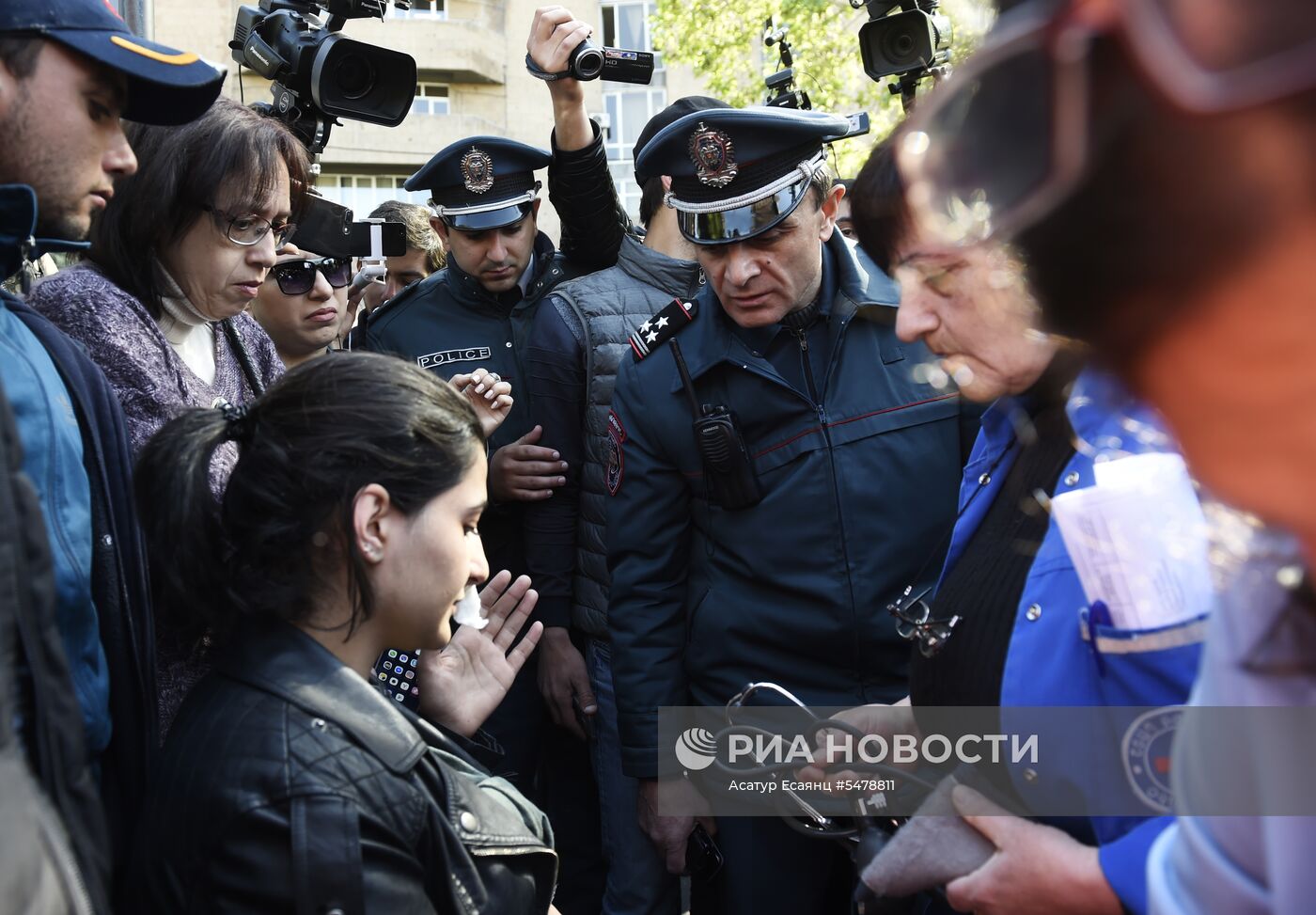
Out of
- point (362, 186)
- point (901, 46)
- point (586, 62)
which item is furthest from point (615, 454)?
point (362, 186)

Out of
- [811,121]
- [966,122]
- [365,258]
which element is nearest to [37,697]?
[966,122]

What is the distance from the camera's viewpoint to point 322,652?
182cm

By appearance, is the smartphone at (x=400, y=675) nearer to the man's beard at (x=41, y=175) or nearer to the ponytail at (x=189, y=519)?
the ponytail at (x=189, y=519)

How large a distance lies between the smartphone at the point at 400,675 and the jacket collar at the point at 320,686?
48 centimetres

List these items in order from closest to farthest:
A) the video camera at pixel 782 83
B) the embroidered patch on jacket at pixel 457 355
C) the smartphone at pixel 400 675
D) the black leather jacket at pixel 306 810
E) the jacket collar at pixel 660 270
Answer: the black leather jacket at pixel 306 810, the smartphone at pixel 400 675, the jacket collar at pixel 660 270, the embroidered patch on jacket at pixel 457 355, the video camera at pixel 782 83

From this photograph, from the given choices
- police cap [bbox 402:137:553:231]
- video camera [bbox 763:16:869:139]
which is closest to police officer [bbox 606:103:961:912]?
police cap [bbox 402:137:553:231]

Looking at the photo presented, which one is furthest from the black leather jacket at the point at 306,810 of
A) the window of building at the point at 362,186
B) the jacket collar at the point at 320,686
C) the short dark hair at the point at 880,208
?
the window of building at the point at 362,186

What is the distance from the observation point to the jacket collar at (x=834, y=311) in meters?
2.88

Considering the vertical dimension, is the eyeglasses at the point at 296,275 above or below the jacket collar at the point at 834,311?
above

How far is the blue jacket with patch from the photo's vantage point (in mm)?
1479

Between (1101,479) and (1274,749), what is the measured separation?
759mm

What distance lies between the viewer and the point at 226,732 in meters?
1.70

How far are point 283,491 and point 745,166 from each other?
5.12 feet

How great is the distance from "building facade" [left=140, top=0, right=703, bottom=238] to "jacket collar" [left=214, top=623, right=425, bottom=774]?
71.5ft
